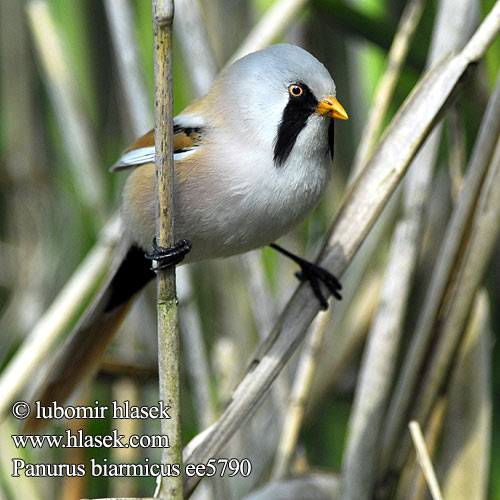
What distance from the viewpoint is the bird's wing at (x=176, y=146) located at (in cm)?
154

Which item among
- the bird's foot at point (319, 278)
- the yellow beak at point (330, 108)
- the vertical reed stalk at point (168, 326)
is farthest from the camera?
the bird's foot at point (319, 278)

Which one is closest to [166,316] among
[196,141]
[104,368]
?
[196,141]

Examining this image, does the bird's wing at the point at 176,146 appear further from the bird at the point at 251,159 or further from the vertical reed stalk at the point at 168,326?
the vertical reed stalk at the point at 168,326

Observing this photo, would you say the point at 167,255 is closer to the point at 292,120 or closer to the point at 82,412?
the point at 292,120

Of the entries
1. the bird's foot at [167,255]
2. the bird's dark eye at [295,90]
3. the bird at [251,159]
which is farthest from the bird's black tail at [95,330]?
the bird's dark eye at [295,90]

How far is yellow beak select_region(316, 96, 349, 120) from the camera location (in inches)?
54.1

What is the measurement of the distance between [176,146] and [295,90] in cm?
31

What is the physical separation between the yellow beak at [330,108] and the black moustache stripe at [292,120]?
1 cm

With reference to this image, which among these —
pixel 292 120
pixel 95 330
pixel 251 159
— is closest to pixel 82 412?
pixel 95 330

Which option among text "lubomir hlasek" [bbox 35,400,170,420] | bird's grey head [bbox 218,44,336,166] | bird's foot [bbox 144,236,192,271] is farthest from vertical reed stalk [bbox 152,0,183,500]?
bird's grey head [bbox 218,44,336,166]

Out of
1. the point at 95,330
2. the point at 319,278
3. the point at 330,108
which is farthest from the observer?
the point at 95,330

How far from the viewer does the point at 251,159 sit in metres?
1.42

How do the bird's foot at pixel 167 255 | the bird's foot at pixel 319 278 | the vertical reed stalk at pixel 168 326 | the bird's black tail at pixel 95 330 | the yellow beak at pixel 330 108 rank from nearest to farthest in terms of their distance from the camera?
the vertical reed stalk at pixel 168 326 < the bird's foot at pixel 167 255 < the yellow beak at pixel 330 108 < the bird's foot at pixel 319 278 < the bird's black tail at pixel 95 330

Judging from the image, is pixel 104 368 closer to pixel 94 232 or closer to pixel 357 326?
pixel 94 232
